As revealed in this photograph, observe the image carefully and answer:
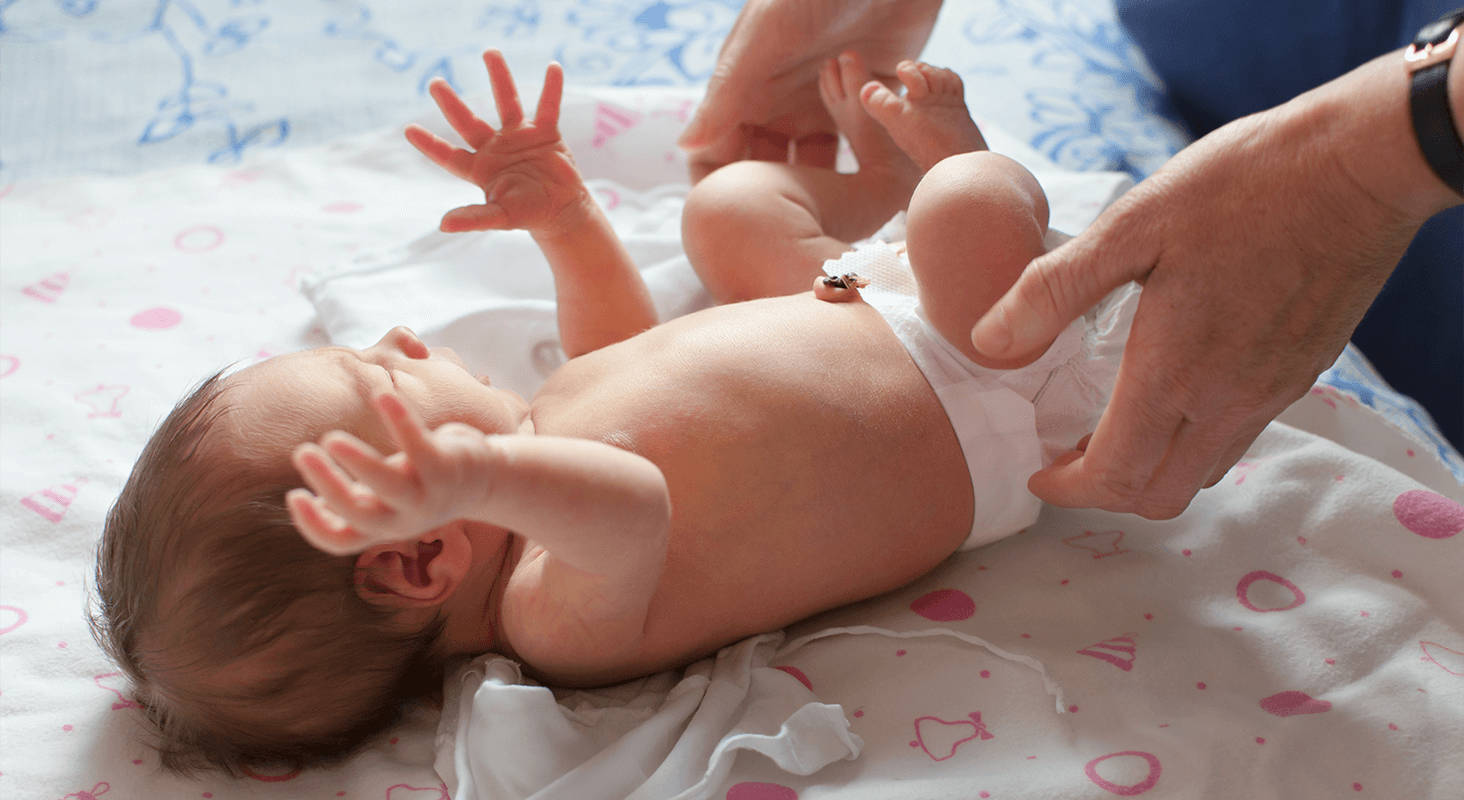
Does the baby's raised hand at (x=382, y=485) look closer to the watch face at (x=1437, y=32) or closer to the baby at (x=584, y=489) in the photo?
the baby at (x=584, y=489)

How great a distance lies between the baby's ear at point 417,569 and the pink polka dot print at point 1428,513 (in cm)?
98

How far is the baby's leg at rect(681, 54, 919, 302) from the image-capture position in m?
1.26

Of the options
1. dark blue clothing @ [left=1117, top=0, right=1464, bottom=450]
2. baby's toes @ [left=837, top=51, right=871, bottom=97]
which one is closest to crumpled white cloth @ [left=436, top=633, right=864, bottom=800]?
baby's toes @ [left=837, top=51, right=871, bottom=97]

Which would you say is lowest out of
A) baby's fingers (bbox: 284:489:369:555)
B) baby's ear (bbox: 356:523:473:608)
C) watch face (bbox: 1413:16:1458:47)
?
baby's ear (bbox: 356:523:473:608)

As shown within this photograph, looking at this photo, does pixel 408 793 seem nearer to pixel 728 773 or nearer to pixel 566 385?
pixel 728 773

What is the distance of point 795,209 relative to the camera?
1.29 meters

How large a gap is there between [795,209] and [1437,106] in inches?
28.5

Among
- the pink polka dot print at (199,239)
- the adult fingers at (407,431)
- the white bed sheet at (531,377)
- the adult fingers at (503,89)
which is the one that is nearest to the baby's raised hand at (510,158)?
the adult fingers at (503,89)

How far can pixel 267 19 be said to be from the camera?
2.24 metres

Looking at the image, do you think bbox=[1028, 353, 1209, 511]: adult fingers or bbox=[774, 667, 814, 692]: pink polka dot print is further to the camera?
bbox=[774, 667, 814, 692]: pink polka dot print

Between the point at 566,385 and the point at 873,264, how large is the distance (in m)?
0.40

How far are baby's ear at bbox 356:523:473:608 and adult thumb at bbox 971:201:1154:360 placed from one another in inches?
21.6

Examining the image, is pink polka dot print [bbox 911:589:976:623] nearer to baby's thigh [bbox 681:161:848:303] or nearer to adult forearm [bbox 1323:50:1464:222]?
baby's thigh [bbox 681:161:848:303]

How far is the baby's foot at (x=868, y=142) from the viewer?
139cm
